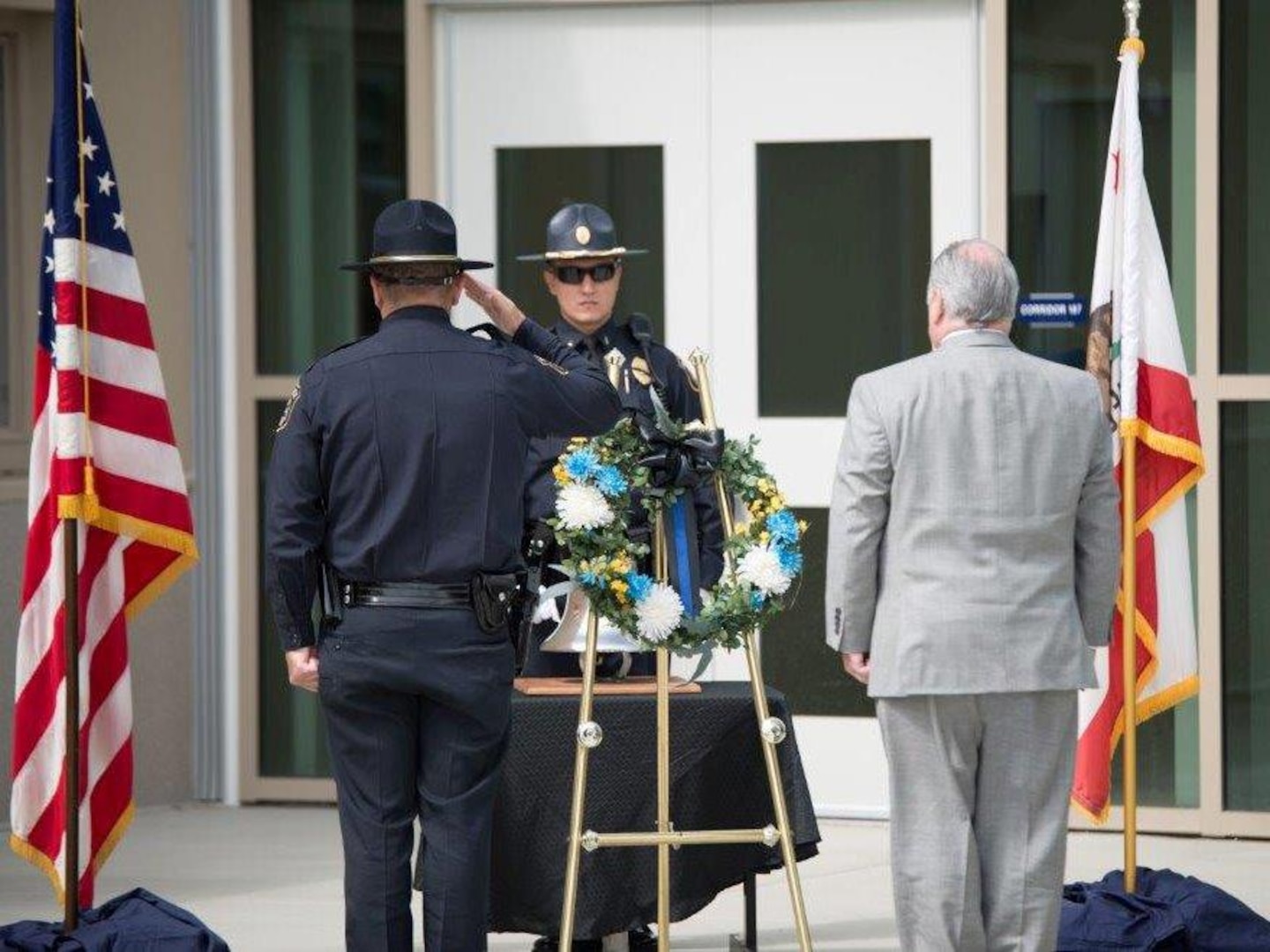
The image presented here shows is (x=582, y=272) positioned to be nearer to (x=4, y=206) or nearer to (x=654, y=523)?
(x=654, y=523)

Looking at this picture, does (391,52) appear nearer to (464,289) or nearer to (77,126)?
(77,126)

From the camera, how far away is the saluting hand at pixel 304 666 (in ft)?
17.5

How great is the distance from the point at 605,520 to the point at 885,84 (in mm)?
3292

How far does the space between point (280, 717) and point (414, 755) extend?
3845 mm

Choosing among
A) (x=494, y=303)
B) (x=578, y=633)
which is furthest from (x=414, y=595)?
(x=578, y=633)

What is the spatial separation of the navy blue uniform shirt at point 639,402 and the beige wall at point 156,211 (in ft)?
8.97

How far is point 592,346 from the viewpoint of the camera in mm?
6543

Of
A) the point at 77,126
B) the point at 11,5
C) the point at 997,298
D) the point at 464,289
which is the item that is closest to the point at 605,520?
the point at 464,289

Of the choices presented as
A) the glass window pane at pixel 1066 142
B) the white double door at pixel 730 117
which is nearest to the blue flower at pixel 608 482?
the white double door at pixel 730 117

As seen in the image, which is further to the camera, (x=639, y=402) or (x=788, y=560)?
(x=639, y=402)

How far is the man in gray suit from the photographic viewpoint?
207 inches

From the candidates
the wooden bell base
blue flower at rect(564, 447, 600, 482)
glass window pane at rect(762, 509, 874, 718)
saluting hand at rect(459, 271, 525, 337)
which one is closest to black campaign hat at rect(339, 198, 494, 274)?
saluting hand at rect(459, 271, 525, 337)

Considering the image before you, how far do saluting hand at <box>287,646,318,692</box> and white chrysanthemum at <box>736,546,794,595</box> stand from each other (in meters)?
1.03

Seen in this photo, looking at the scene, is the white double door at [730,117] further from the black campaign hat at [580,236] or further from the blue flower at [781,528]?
the blue flower at [781,528]
